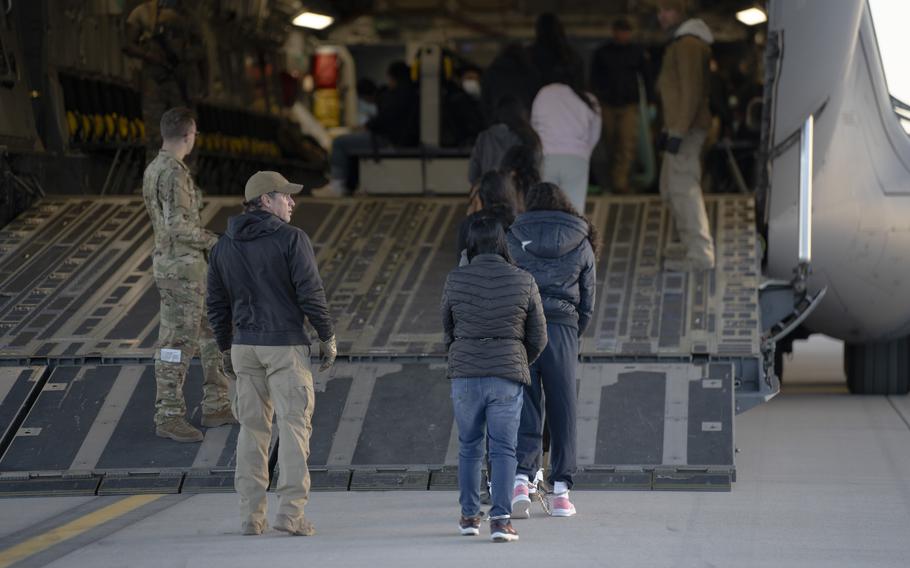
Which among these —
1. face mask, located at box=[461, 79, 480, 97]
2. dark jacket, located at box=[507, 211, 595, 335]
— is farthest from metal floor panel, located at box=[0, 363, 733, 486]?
face mask, located at box=[461, 79, 480, 97]

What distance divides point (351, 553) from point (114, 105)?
31.7 feet

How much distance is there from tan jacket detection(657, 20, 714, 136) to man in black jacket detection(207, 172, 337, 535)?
183 inches

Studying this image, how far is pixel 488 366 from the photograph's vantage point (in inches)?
282

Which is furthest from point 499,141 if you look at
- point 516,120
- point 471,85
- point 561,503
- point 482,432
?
point 471,85

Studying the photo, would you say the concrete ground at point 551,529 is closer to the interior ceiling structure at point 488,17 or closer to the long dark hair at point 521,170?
the long dark hair at point 521,170

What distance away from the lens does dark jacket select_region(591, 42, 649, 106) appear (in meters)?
16.0

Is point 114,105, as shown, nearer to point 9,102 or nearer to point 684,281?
point 9,102

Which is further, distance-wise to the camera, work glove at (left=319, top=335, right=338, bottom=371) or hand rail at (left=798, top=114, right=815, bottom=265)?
hand rail at (left=798, top=114, right=815, bottom=265)

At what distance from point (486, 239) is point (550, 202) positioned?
3.04 ft

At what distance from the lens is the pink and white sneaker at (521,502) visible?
7.80 meters

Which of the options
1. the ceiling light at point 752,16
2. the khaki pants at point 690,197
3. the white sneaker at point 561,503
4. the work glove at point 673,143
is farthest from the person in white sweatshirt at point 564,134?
the ceiling light at point 752,16

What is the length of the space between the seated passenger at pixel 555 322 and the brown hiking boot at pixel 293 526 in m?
1.14

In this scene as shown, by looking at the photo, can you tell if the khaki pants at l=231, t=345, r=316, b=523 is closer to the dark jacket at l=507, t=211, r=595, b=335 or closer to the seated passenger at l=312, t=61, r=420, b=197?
the dark jacket at l=507, t=211, r=595, b=335

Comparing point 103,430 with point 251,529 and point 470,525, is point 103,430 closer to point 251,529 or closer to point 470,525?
point 251,529
